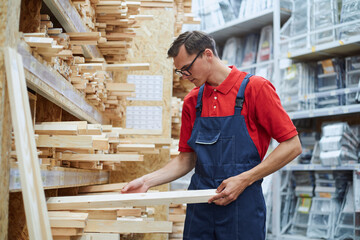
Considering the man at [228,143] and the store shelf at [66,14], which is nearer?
the man at [228,143]

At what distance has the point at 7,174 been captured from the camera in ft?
5.55

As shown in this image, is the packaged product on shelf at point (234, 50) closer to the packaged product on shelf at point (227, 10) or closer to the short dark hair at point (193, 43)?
the packaged product on shelf at point (227, 10)

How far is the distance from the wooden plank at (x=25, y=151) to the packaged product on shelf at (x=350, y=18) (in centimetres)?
393

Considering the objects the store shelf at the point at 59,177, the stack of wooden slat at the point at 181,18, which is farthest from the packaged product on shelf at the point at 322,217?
the store shelf at the point at 59,177

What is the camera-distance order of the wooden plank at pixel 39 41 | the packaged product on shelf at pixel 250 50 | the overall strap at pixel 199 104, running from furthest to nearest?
the packaged product on shelf at pixel 250 50 → the overall strap at pixel 199 104 → the wooden plank at pixel 39 41

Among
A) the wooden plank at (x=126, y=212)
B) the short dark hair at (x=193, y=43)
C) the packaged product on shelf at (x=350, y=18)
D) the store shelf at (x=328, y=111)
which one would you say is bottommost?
the wooden plank at (x=126, y=212)

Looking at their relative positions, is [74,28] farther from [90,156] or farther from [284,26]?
[284,26]

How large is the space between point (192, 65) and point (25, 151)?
1154mm

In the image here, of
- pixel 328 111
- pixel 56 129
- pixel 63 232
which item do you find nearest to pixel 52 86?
pixel 56 129

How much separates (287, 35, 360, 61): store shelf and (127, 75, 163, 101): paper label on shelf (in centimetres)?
177

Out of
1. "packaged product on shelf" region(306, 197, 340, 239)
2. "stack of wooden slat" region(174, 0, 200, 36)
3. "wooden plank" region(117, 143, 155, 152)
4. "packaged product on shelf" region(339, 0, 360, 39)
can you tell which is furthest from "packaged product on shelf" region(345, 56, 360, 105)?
"wooden plank" region(117, 143, 155, 152)

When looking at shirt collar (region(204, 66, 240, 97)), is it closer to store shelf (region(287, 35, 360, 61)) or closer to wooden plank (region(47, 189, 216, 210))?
wooden plank (region(47, 189, 216, 210))

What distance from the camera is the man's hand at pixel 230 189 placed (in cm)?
211

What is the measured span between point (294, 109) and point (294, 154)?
3.29 m
